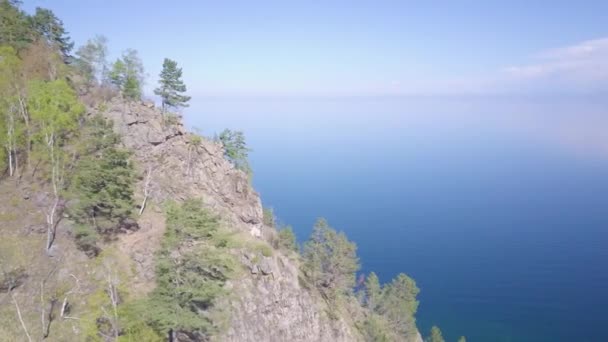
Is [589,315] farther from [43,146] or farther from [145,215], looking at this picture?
[43,146]

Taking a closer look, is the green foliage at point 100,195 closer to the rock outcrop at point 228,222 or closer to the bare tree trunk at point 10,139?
the rock outcrop at point 228,222

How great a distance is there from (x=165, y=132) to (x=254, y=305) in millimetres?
25876

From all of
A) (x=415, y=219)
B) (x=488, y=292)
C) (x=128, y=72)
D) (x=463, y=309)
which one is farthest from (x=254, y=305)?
(x=415, y=219)

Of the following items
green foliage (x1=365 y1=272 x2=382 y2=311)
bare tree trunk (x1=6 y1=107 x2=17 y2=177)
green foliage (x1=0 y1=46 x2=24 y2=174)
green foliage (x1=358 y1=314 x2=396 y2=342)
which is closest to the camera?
bare tree trunk (x1=6 y1=107 x2=17 y2=177)

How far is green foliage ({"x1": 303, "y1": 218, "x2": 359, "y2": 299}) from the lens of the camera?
51938mm

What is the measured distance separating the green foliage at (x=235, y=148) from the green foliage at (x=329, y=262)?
17.2 metres

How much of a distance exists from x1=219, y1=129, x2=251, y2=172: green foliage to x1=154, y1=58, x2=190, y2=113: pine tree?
1234 centimetres

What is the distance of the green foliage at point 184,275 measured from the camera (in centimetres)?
2309

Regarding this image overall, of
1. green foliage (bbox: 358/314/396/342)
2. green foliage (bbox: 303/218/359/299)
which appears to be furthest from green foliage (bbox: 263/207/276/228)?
green foliage (bbox: 358/314/396/342)

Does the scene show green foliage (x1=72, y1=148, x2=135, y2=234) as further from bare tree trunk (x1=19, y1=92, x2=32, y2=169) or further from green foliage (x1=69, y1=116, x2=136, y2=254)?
bare tree trunk (x1=19, y1=92, x2=32, y2=169)

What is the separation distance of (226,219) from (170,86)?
20.4 m

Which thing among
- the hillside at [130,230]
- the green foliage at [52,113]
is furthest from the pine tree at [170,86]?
the green foliage at [52,113]

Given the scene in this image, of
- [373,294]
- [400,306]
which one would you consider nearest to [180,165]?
[373,294]

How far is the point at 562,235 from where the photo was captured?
15938cm
